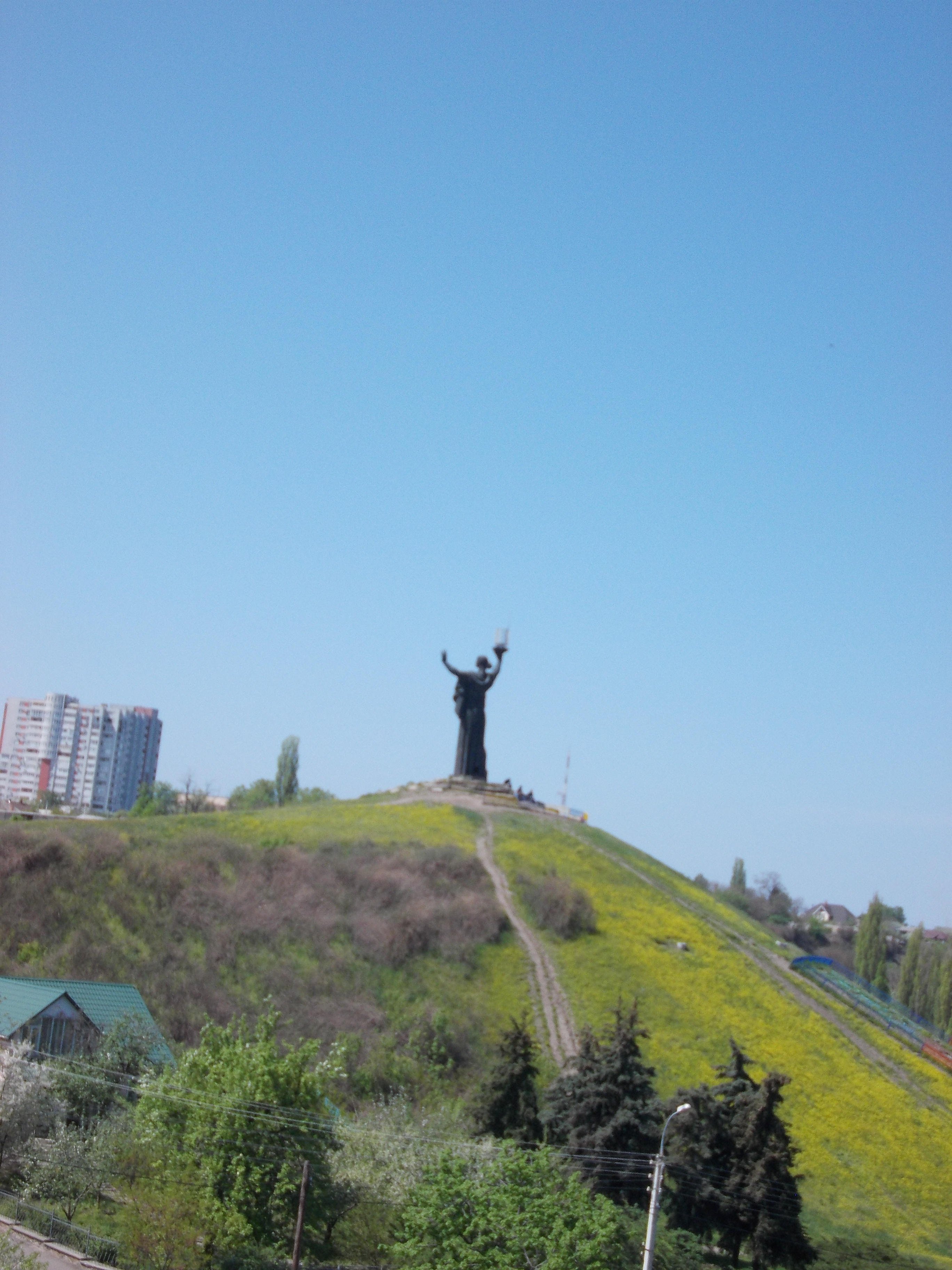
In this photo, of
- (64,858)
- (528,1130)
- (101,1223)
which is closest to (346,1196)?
(101,1223)

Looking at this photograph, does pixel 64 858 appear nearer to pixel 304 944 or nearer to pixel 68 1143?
pixel 304 944

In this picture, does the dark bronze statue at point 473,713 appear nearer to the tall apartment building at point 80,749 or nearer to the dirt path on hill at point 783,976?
the dirt path on hill at point 783,976

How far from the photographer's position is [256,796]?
100 m

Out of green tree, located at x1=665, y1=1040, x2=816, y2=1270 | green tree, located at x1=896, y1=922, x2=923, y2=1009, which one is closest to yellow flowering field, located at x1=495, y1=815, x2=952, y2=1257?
green tree, located at x1=665, y1=1040, x2=816, y2=1270

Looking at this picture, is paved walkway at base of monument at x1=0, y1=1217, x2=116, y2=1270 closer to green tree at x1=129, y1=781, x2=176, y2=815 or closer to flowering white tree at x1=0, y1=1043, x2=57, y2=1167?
flowering white tree at x1=0, y1=1043, x2=57, y2=1167

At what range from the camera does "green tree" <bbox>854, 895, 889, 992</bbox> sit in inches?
3115

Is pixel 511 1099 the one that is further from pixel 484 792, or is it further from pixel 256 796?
pixel 256 796

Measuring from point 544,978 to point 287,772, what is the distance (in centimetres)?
4967

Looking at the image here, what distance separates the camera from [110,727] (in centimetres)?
14875

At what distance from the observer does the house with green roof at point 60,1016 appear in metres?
31.6

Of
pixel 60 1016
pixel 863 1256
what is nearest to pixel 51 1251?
pixel 60 1016

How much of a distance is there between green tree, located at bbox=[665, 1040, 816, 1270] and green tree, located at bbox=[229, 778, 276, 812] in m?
67.9

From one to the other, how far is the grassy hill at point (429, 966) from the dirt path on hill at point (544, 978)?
393 mm

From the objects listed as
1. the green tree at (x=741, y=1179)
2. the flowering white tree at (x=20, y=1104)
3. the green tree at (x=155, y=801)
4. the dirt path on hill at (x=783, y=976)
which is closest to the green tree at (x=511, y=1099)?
the green tree at (x=741, y=1179)
